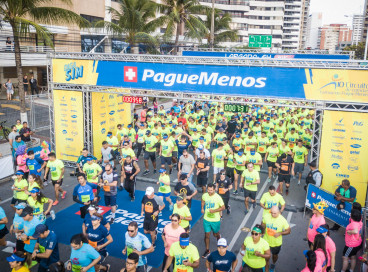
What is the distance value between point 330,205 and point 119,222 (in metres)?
6.51

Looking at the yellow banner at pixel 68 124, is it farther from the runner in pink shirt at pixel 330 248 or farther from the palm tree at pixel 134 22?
the runner in pink shirt at pixel 330 248

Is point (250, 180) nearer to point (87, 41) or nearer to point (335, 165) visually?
point (335, 165)

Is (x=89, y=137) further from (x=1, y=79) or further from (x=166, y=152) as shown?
(x=1, y=79)

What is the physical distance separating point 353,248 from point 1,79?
32.1 metres

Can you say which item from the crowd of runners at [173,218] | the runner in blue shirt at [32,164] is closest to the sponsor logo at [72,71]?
the crowd of runners at [173,218]

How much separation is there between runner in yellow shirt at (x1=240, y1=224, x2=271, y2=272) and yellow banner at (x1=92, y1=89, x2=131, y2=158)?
10823mm

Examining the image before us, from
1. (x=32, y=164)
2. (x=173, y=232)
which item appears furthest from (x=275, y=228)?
(x=32, y=164)

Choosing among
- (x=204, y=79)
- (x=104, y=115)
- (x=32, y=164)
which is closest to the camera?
(x=32, y=164)

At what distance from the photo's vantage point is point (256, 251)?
250 inches

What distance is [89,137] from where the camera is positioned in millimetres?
15828

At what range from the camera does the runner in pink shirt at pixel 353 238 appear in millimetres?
7438

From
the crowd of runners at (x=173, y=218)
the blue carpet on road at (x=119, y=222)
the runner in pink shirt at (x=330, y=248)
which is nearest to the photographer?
the crowd of runners at (x=173, y=218)

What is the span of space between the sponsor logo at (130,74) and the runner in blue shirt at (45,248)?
28.7 ft

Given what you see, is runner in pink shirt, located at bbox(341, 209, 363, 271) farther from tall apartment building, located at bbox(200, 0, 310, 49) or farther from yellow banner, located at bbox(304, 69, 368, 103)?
tall apartment building, located at bbox(200, 0, 310, 49)
